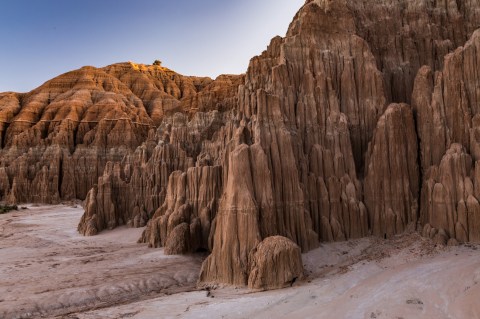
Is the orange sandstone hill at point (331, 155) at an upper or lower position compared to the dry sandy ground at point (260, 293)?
upper

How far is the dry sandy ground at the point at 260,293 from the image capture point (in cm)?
1388

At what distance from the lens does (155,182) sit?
39625 mm

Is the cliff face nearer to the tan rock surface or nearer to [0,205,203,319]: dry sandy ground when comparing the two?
[0,205,203,319]: dry sandy ground

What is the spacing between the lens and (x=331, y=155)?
24.2 metres

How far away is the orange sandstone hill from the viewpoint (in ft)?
65.1

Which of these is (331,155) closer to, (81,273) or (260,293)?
(260,293)

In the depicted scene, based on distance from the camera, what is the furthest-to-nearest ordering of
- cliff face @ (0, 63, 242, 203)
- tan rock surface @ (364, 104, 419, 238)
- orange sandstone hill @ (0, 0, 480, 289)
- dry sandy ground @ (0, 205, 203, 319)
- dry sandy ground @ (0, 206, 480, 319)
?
cliff face @ (0, 63, 242, 203), tan rock surface @ (364, 104, 419, 238), orange sandstone hill @ (0, 0, 480, 289), dry sandy ground @ (0, 205, 203, 319), dry sandy ground @ (0, 206, 480, 319)

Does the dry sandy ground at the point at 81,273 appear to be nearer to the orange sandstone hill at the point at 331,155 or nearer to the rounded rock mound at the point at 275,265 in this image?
the orange sandstone hill at the point at 331,155

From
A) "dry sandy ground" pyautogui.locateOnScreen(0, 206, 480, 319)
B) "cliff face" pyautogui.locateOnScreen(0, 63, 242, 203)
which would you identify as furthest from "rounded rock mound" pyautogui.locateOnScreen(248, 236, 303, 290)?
"cliff face" pyautogui.locateOnScreen(0, 63, 242, 203)

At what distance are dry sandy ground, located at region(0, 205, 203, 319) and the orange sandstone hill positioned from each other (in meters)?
2.02

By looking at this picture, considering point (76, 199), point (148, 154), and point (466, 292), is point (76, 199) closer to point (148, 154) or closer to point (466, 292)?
point (148, 154)

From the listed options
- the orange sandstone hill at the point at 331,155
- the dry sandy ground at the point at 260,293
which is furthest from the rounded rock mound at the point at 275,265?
the dry sandy ground at the point at 260,293

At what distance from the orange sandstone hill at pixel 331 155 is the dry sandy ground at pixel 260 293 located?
1323mm

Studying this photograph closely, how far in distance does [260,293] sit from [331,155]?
1102 centimetres
